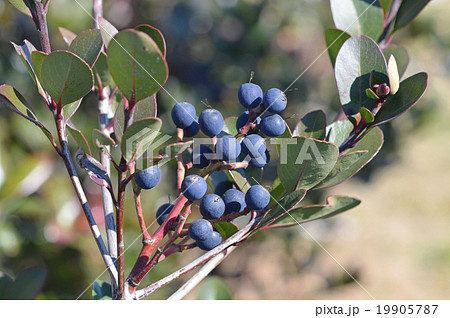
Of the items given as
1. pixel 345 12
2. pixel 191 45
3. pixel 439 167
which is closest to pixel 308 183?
pixel 345 12

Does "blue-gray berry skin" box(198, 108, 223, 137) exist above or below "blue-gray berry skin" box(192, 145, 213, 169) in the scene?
above

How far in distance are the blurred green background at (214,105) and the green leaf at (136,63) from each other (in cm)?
102

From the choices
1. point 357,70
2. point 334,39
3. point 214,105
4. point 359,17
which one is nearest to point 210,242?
point 357,70

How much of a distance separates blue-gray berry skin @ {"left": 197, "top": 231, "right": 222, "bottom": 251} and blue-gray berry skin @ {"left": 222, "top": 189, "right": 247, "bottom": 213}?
6cm

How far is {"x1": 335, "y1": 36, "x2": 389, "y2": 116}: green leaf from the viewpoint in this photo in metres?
0.73

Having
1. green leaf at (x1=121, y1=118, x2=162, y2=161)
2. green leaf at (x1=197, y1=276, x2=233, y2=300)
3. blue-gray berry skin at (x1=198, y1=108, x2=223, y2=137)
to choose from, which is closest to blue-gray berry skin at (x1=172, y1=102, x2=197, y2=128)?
blue-gray berry skin at (x1=198, y1=108, x2=223, y2=137)

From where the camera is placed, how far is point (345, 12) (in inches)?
37.7

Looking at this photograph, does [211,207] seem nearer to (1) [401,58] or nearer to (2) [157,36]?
(2) [157,36]

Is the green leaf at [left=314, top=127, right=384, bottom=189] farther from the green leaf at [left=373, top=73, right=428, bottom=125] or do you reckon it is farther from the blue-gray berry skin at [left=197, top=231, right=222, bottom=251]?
the blue-gray berry skin at [left=197, top=231, right=222, bottom=251]

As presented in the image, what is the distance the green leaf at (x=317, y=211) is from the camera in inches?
32.0

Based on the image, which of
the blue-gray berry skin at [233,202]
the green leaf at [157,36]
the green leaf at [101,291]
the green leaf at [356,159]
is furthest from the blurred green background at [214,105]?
the green leaf at [157,36]

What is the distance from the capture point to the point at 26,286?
2.77 feet

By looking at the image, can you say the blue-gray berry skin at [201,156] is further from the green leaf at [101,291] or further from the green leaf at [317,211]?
the green leaf at [101,291]

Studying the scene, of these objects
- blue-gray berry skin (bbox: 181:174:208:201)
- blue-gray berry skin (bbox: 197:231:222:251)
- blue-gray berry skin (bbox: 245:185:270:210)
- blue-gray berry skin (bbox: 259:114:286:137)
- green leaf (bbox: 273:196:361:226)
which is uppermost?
blue-gray berry skin (bbox: 259:114:286:137)
